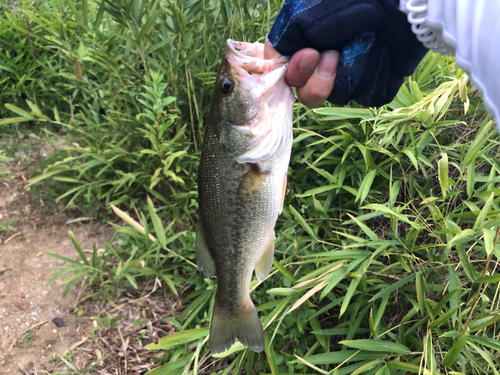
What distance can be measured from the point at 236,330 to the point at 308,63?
1.25 metres

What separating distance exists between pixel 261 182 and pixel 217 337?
81 centimetres

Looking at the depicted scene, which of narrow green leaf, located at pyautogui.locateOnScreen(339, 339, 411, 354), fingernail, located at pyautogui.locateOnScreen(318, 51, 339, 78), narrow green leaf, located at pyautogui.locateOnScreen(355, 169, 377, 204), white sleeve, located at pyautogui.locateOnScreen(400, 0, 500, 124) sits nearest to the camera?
white sleeve, located at pyautogui.locateOnScreen(400, 0, 500, 124)

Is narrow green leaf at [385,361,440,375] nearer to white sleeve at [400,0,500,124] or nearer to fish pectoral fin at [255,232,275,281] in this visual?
fish pectoral fin at [255,232,275,281]

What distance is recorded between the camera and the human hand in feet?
3.65

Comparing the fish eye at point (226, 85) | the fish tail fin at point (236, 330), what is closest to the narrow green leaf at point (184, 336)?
the fish tail fin at point (236, 330)

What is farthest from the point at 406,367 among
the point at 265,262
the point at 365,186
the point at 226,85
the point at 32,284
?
the point at 32,284

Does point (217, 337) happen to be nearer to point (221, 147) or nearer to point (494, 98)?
point (221, 147)

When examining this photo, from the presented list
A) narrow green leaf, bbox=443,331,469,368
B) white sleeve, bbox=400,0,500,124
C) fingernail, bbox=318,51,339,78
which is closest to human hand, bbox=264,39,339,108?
fingernail, bbox=318,51,339,78

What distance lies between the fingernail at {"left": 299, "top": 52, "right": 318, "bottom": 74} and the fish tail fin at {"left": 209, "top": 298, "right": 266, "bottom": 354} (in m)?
1.10

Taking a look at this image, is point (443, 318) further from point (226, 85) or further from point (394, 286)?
point (226, 85)

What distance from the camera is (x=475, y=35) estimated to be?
2.17ft

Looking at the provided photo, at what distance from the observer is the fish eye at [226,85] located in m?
1.29

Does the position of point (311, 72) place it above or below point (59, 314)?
above

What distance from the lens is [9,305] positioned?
7.63 ft
